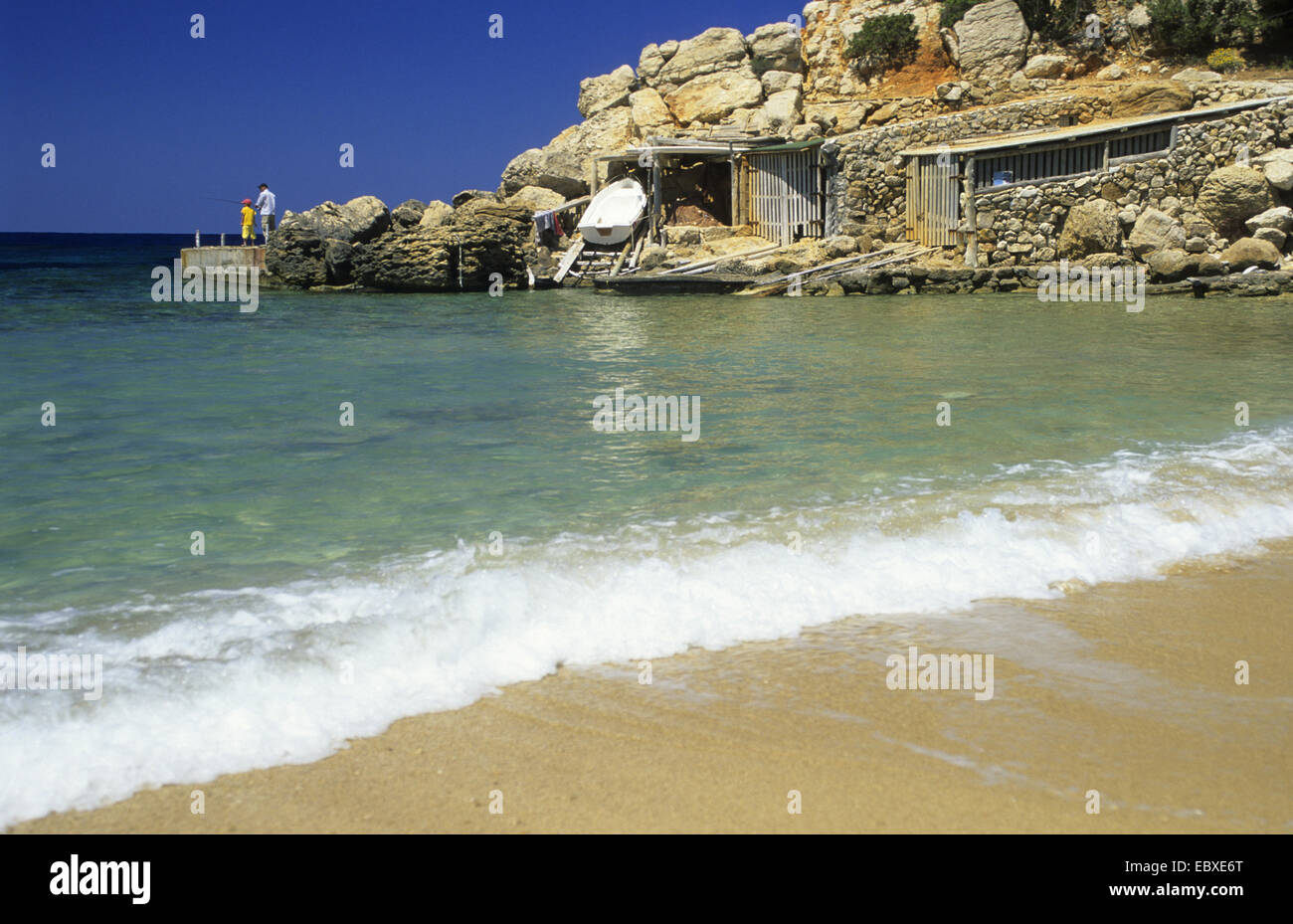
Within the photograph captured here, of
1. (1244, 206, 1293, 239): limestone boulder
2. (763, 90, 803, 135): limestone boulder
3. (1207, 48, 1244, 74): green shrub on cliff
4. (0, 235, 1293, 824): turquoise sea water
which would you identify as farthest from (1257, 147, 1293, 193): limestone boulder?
(763, 90, 803, 135): limestone boulder

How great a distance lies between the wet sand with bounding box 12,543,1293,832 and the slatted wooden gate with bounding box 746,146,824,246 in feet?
90.8

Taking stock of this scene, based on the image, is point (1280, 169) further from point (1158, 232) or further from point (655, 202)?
point (655, 202)

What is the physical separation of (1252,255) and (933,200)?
788cm

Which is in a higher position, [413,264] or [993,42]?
[993,42]

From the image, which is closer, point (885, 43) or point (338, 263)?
point (338, 263)

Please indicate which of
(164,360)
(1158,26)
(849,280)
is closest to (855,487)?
(164,360)

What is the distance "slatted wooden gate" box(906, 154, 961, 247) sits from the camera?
26562mm

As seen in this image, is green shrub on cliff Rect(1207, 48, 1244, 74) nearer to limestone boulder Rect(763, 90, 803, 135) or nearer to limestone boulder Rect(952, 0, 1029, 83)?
limestone boulder Rect(952, 0, 1029, 83)

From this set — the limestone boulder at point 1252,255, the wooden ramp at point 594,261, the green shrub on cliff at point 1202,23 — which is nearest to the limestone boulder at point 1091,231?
the limestone boulder at point 1252,255

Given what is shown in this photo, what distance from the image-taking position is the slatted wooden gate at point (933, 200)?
26.6 meters

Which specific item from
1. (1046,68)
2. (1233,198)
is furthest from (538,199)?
(1233,198)

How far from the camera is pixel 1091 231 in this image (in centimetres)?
2458

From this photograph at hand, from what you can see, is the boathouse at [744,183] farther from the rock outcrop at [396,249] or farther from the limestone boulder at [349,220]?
the limestone boulder at [349,220]

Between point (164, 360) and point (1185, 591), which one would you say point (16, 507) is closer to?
point (1185, 591)
